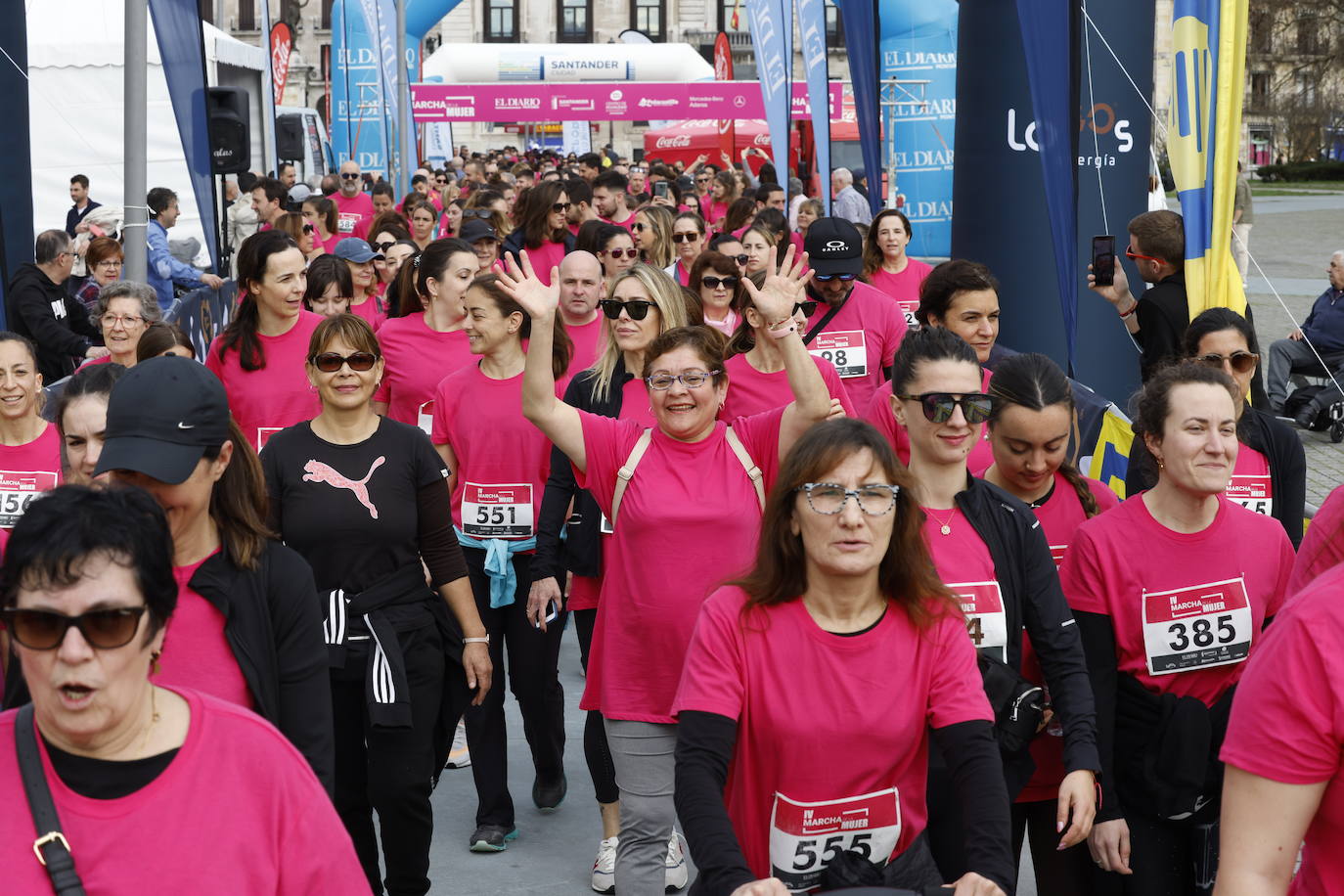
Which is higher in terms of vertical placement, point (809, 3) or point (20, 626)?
point (809, 3)

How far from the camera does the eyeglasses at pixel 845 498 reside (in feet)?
9.84

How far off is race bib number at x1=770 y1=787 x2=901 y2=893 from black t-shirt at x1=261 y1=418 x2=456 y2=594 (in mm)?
1709

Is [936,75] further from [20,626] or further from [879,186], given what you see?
[20,626]

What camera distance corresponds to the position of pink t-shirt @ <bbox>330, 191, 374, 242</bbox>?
1625 centimetres

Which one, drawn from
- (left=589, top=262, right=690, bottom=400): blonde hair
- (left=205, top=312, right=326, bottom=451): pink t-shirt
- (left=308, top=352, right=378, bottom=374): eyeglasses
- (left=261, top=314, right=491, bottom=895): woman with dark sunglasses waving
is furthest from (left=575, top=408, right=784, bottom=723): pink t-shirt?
(left=205, top=312, right=326, bottom=451): pink t-shirt

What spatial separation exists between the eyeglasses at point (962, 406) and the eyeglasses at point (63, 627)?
2.13 meters

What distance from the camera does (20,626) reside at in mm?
2125

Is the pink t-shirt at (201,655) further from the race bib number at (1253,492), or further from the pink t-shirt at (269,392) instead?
the pink t-shirt at (269,392)

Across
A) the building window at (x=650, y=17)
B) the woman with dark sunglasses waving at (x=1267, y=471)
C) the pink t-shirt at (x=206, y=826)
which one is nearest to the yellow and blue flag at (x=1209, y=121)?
the woman with dark sunglasses waving at (x=1267, y=471)

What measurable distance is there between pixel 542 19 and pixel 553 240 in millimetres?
80825

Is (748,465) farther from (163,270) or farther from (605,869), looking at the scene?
(163,270)

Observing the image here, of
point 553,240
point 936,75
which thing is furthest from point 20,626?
point 936,75

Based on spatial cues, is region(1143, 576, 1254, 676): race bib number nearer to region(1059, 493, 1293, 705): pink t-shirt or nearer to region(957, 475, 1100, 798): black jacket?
region(1059, 493, 1293, 705): pink t-shirt

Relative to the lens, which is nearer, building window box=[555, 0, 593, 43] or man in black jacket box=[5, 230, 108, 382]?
man in black jacket box=[5, 230, 108, 382]
